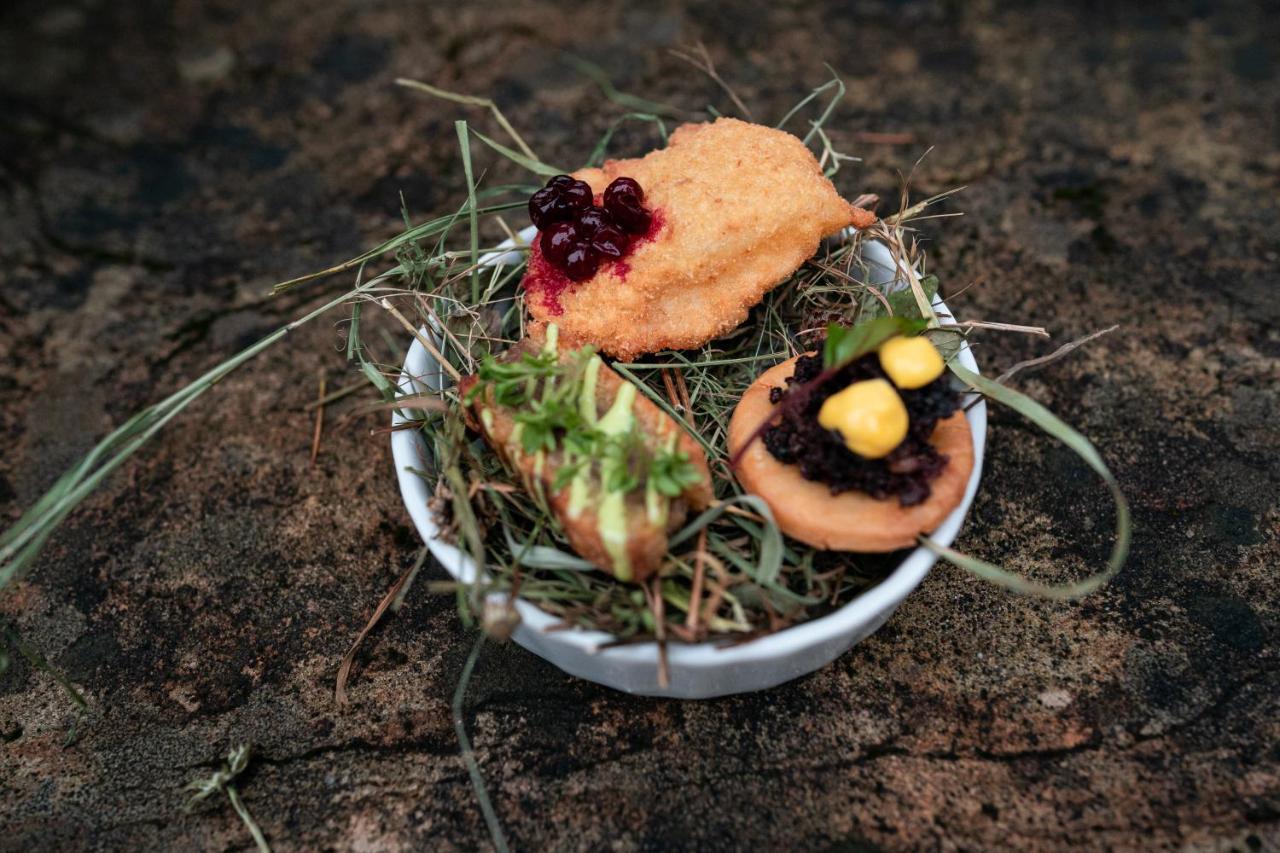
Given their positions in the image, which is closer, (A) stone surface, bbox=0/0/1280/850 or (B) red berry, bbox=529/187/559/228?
(A) stone surface, bbox=0/0/1280/850

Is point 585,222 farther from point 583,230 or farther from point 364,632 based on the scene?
point 364,632

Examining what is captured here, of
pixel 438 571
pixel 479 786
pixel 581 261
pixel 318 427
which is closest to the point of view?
pixel 479 786

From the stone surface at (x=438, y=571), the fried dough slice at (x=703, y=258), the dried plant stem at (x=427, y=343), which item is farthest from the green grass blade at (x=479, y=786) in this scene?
the fried dough slice at (x=703, y=258)

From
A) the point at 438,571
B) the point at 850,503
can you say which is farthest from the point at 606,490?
the point at 438,571

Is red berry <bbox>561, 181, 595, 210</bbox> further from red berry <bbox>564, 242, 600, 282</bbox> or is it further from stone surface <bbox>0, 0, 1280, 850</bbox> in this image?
stone surface <bbox>0, 0, 1280, 850</bbox>

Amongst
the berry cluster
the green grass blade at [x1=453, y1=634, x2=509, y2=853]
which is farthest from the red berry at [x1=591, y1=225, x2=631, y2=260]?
the green grass blade at [x1=453, y1=634, x2=509, y2=853]

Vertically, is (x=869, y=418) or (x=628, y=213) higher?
(x=628, y=213)
